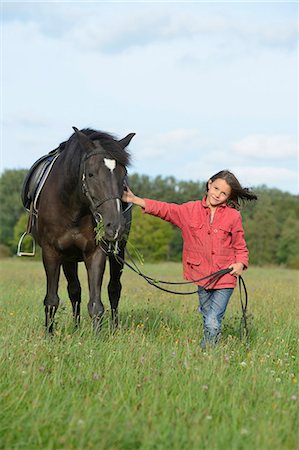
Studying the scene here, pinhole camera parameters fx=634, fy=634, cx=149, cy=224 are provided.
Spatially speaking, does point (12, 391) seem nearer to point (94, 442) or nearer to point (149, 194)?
point (94, 442)

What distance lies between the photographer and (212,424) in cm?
400

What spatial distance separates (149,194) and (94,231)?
77.6 m

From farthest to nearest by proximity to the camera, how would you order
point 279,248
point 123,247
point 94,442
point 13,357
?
point 279,248
point 123,247
point 13,357
point 94,442

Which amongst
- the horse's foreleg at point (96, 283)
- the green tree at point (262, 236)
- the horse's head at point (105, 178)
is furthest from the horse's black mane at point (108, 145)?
the green tree at point (262, 236)

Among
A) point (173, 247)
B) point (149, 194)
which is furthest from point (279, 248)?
point (149, 194)

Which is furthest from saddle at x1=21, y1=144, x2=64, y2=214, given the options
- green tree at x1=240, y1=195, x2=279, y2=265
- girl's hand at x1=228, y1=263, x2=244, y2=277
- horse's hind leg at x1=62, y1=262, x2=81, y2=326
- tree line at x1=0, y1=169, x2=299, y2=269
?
green tree at x1=240, y1=195, x2=279, y2=265

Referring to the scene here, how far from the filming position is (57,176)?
24.4 ft

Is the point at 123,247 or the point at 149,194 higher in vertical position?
the point at 149,194

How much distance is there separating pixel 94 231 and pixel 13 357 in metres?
2.34

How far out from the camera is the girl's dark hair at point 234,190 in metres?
6.57

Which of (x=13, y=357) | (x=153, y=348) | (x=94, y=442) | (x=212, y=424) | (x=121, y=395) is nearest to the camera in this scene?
(x=94, y=442)

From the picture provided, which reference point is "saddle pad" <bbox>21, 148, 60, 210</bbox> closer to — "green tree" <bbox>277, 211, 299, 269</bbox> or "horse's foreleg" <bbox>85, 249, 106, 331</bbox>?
"horse's foreleg" <bbox>85, 249, 106, 331</bbox>

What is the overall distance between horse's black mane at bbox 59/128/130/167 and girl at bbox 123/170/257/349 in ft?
1.24

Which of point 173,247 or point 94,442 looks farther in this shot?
point 173,247
